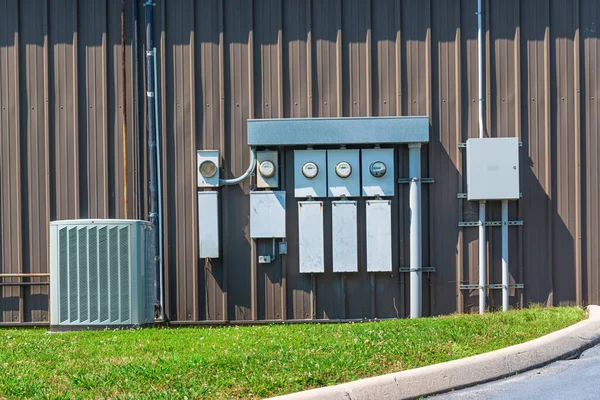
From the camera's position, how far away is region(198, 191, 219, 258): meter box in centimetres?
1122

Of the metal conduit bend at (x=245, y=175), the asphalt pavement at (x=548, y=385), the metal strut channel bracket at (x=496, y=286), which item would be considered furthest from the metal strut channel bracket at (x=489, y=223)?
the asphalt pavement at (x=548, y=385)

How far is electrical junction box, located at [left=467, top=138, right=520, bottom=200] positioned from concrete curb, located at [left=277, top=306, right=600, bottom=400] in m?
2.83

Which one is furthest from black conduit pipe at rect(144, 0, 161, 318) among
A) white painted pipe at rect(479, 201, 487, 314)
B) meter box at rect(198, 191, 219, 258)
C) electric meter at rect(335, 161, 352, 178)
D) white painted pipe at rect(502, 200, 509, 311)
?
white painted pipe at rect(502, 200, 509, 311)

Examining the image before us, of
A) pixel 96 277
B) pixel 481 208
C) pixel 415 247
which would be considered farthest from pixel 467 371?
pixel 96 277

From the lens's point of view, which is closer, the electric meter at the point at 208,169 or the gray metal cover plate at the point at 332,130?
the gray metal cover plate at the point at 332,130

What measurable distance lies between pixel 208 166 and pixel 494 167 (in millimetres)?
3941

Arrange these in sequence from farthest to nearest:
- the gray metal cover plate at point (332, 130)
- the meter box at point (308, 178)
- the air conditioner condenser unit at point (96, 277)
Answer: the meter box at point (308, 178) → the gray metal cover plate at point (332, 130) → the air conditioner condenser unit at point (96, 277)

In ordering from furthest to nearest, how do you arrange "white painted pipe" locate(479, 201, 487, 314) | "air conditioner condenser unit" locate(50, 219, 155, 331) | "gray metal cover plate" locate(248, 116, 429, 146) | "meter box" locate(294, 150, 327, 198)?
1. "meter box" locate(294, 150, 327, 198)
2. "white painted pipe" locate(479, 201, 487, 314)
3. "gray metal cover plate" locate(248, 116, 429, 146)
4. "air conditioner condenser unit" locate(50, 219, 155, 331)

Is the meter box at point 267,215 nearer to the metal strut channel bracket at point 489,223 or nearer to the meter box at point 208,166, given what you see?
the meter box at point 208,166

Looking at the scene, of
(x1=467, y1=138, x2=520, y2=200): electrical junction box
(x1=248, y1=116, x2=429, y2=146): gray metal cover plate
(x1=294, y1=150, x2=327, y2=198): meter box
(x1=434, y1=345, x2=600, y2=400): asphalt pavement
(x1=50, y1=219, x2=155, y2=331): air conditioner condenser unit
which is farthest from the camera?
(x1=294, y1=150, x2=327, y2=198): meter box

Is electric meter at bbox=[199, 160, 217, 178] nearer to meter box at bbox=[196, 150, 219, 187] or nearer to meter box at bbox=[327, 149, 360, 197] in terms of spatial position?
meter box at bbox=[196, 150, 219, 187]

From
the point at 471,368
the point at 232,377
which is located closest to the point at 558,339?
the point at 471,368

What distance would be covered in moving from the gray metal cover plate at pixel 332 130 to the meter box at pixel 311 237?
0.92 meters

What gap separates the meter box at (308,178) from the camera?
37.1 feet
